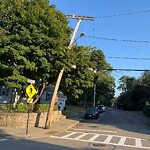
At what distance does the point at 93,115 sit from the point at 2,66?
2635 centimetres

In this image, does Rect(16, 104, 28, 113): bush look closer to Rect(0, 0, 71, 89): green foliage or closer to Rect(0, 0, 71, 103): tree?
Rect(0, 0, 71, 89): green foliage

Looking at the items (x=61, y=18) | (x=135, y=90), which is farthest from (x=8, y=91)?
(x=135, y=90)

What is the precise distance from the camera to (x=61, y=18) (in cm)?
3039

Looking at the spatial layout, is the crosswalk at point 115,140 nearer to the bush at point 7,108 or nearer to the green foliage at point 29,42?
the bush at point 7,108

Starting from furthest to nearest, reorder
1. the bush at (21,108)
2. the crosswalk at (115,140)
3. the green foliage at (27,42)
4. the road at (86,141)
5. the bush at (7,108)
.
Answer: the bush at (21,108), the bush at (7,108), the green foliage at (27,42), the crosswalk at (115,140), the road at (86,141)

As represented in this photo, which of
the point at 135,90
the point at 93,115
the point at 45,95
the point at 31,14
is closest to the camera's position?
the point at 31,14

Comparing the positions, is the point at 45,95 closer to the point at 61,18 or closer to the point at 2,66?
the point at 61,18

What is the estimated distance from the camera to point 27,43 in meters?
24.7

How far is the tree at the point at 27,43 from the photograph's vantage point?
2423 cm

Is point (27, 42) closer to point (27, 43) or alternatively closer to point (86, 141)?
point (27, 43)

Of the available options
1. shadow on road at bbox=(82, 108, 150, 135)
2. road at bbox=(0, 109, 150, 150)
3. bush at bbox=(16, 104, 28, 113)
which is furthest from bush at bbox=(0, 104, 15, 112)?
shadow on road at bbox=(82, 108, 150, 135)

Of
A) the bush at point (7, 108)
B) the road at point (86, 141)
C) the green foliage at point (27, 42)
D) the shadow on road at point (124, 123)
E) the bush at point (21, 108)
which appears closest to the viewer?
the road at point (86, 141)

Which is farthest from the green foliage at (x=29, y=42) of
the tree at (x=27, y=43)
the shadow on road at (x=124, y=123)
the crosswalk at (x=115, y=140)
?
the shadow on road at (x=124, y=123)

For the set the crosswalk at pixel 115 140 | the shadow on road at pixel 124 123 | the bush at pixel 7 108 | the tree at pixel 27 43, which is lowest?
the crosswalk at pixel 115 140
